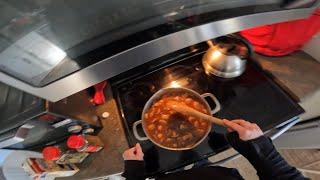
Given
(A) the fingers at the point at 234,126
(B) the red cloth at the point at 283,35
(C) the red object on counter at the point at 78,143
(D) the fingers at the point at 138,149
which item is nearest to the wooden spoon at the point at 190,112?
(A) the fingers at the point at 234,126

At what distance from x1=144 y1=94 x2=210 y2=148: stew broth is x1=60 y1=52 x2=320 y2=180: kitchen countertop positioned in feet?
0.38

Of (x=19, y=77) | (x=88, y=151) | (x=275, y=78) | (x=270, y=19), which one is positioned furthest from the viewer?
(x=275, y=78)

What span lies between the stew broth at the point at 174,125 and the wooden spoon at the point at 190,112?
2cm

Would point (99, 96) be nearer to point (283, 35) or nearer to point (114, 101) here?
point (114, 101)

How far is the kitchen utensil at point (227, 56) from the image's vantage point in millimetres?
874

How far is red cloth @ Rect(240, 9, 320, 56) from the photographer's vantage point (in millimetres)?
872

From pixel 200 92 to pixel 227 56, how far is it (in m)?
0.13

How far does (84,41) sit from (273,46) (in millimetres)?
640

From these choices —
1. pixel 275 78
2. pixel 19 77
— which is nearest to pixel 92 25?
pixel 19 77

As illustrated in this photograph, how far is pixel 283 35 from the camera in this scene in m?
0.90

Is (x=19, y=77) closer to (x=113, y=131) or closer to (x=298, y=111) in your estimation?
(x=113, y=131)

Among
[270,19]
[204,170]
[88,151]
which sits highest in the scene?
[270,19]

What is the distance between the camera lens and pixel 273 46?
37.3 inches

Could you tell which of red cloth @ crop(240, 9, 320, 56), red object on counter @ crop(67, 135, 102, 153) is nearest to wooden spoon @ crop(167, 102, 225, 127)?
red object on counter @ crop(67, 135, 102, 153)
